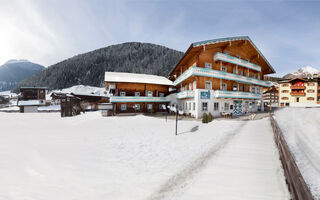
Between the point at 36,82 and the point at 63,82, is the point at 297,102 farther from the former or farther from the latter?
the point at 36,82

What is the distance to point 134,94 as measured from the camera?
24.3 metres

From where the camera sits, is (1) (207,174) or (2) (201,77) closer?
(1) (207,174)

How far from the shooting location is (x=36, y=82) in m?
90.1

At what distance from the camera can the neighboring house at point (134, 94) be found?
2252 cm

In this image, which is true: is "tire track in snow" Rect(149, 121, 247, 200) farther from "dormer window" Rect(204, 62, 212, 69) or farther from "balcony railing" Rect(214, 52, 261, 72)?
"balcony railing" Rect(214, 52, 261, 72)

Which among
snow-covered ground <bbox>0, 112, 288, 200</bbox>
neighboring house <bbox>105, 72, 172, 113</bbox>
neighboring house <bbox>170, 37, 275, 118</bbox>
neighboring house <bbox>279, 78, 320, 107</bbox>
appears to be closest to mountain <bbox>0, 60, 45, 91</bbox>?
neighboring house <bbox>105, 72, 172, 113</bbox>

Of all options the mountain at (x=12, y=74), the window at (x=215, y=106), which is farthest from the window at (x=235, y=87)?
the mountain at (x=12, y=74)

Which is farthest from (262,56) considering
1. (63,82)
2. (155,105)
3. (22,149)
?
(63,82)

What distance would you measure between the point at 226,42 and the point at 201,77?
7416 mm

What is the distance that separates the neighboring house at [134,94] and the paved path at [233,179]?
1713 cm

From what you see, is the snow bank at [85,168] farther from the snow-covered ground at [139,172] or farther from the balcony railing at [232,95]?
the balcony railing at [232,95]

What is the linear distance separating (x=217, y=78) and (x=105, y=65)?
11534 cm

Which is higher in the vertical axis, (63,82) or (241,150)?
(63,82)

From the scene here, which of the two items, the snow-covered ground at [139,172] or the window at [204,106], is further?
the window at [204,106]
